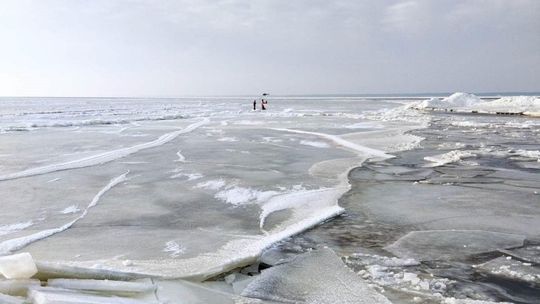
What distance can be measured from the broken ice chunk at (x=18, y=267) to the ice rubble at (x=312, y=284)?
5.47 feet

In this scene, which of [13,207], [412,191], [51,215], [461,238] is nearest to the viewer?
[461,238]

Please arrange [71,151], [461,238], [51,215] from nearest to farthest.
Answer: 1. [461,238]
2. [51,215]
3. [71,151]

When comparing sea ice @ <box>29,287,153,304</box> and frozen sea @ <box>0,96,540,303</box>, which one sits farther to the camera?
frozen sea @ <box>0,96,540,303</box>

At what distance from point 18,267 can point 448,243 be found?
4280 millimetres

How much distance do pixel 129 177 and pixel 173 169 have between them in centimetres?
125

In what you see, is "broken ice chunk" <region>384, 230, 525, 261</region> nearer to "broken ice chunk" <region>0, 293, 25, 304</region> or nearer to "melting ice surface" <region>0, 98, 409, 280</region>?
"melting ice surface" <region>0, 98, 409, 280</region>

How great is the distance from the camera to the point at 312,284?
392 centimetres

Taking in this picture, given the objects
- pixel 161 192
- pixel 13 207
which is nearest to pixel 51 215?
pixel 13 207

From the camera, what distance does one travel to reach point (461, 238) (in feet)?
17.3

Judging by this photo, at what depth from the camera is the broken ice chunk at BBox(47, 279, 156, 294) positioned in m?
3.42

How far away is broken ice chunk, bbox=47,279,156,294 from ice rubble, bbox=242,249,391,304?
862mm

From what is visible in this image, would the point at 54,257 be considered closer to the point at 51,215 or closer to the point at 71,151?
the point at 51,215

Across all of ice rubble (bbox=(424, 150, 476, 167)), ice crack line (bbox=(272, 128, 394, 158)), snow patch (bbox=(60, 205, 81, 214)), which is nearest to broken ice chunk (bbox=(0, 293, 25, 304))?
snow patch (bbox=(60, 205, 81, 214))

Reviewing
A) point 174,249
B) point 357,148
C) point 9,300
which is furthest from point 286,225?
point 357,148
